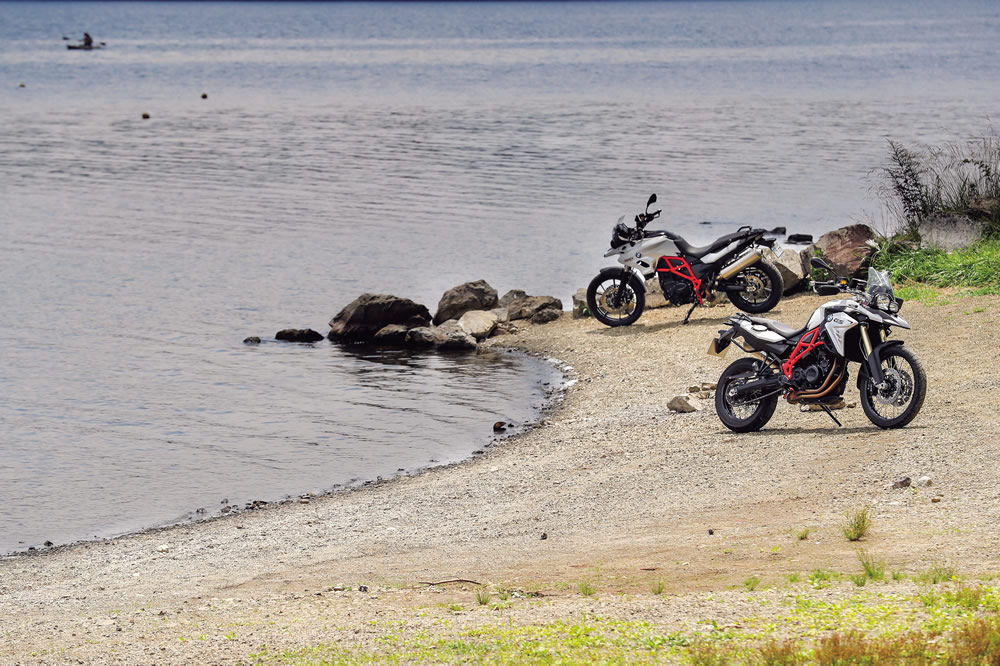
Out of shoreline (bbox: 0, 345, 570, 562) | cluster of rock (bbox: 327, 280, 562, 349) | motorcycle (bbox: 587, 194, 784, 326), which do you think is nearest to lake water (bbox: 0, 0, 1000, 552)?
shoreline (bbox: 0, 345, 570, 562)

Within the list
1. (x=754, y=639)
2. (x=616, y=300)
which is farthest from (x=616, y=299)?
(x=754, y=639)

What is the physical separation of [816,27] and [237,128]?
12854cm

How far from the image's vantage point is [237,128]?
195 ft

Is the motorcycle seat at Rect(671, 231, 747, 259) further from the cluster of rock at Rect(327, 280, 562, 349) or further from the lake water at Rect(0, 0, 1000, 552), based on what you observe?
the lake water at Rect(0, 0, 1000, 552)

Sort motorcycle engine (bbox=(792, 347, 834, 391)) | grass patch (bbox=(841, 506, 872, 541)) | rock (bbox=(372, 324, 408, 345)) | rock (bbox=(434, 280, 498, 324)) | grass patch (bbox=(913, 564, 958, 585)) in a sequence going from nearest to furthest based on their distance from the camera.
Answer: grass patch (bbox=(913, 564, 958, 585)) → grass patch (bbox=(841, 506, 872, 541)) → motorcycle engine (bbox=(792, 347, 834, 391)) → rock (bbox=(372, 324, 408, 345)) → rock (bbox=(434, 280, 498, 324))

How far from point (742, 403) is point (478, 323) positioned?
27.5 ft

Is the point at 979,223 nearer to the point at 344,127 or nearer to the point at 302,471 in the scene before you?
the point at 302,471

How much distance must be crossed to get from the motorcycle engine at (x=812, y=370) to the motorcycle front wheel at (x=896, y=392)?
415 mm

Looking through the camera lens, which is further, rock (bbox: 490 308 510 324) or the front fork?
rock (bbox: 490 308 510 324)

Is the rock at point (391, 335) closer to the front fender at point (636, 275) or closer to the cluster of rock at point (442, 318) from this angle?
the cluster of rock at point (442, 318)

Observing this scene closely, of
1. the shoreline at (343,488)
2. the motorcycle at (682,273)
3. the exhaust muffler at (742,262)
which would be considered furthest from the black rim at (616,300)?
Answer: the shoreline at (343,488)

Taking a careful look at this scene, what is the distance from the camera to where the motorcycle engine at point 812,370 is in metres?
12.6

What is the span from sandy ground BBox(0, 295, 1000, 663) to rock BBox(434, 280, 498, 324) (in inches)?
268

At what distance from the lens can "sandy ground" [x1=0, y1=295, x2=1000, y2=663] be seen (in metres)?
8.63
